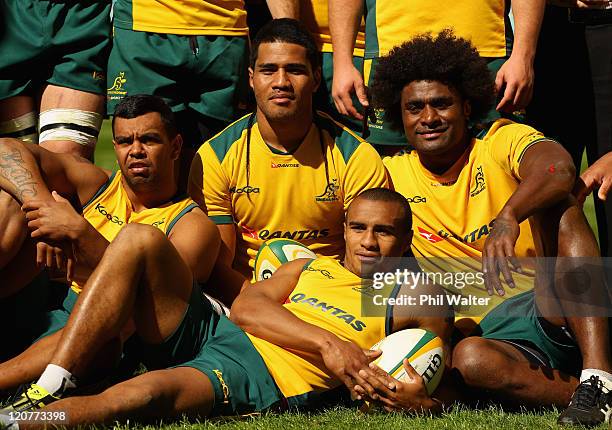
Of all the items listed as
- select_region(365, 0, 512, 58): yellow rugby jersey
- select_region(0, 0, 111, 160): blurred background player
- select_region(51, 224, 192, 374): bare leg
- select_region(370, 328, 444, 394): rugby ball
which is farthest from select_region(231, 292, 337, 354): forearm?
select_region(365, 0, 512, 58): yellow rugby jersey

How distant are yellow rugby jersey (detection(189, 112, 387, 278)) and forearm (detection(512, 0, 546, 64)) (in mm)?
1152

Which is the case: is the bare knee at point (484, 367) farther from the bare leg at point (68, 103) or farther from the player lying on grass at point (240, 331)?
the bare leg at point (68, 103)

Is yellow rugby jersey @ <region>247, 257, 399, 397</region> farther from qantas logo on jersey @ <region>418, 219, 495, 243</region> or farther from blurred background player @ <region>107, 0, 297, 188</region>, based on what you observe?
blurred background player @ <region>107, 0, 297, 188</region>

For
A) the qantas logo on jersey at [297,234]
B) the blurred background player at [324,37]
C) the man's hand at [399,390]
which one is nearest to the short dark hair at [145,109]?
the qantas logo on jersey at [297,234]

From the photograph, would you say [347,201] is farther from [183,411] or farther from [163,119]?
[183,411]

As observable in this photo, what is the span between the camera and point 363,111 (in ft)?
25.1

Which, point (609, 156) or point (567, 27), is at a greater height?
point (567, 27)

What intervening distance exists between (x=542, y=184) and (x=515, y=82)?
3.29 ft

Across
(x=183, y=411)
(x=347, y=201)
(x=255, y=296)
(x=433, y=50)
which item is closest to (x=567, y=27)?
(x=433, y=50)

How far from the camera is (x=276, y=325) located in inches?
236

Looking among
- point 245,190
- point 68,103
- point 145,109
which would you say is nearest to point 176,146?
point 145,109

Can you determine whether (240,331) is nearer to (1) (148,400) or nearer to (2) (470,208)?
(1) (148,400)

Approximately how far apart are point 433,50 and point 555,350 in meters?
2.09

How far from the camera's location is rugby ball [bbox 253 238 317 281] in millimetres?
6781
